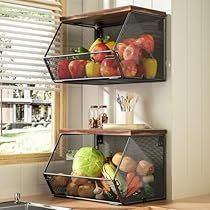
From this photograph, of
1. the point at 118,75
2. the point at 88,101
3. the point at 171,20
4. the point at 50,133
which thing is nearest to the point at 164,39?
the point at 171,20

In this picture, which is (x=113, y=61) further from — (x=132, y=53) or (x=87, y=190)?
(x=87, y=190)

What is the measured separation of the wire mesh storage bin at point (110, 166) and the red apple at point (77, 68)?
307mm

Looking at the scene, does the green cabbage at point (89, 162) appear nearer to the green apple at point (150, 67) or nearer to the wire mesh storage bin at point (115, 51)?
the wire mesh storage bin at point (115, 51)

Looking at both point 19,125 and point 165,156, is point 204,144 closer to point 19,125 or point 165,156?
point 165,156

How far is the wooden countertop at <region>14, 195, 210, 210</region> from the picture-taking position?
3.02 meters

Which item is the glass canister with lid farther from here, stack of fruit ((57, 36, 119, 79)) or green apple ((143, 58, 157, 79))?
green apple ((143, 58, 157, 79))

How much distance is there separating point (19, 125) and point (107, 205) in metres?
0.72

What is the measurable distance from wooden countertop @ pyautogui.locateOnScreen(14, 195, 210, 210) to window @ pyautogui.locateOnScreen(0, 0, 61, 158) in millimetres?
334

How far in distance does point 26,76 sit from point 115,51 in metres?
0.61

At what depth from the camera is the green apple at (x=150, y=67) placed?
3236 mm

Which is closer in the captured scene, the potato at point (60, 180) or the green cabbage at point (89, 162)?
the green cabbage at point (89, 162)

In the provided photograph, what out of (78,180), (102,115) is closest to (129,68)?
(102,115)

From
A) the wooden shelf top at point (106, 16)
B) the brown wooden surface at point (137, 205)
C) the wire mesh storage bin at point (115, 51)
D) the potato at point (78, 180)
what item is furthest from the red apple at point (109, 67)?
the brown wooden surface at point (137, 205)

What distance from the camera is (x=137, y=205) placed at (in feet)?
10.2
